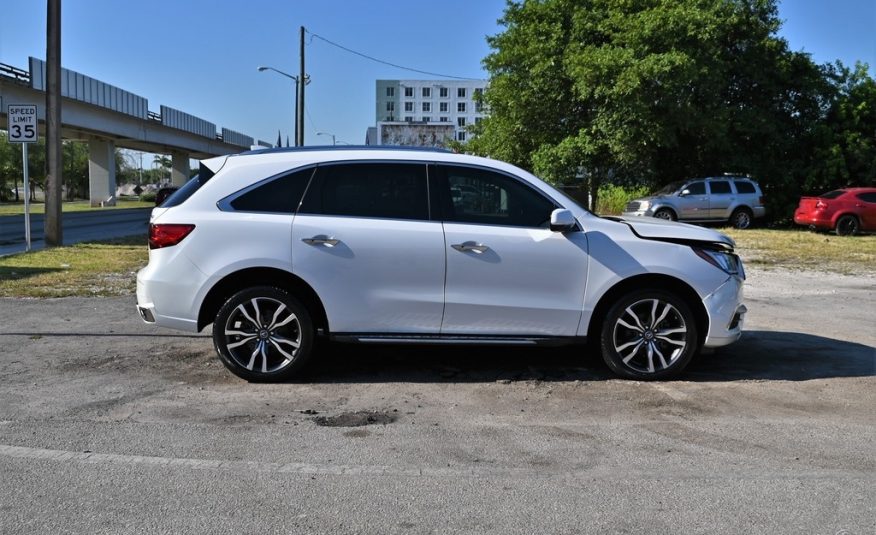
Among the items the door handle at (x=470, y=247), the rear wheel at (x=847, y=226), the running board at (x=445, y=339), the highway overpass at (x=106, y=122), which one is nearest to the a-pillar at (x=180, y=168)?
the highway overpass at (x=106, y=122)

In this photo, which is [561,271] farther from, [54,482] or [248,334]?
[54,482]

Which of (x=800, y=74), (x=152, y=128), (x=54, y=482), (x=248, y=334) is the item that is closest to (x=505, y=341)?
(x=248, y=334)

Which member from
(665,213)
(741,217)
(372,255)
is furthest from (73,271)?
(741,217)

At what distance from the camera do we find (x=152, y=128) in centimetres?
5512

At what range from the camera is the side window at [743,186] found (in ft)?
84.0

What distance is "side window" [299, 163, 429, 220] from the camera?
5.68 metres

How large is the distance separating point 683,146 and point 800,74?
537cm

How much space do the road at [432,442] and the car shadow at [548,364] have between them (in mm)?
31

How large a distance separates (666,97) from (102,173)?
1769 inches

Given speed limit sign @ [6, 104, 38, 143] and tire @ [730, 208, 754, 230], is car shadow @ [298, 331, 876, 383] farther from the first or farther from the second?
tire @ [730, 208, 754, 230]

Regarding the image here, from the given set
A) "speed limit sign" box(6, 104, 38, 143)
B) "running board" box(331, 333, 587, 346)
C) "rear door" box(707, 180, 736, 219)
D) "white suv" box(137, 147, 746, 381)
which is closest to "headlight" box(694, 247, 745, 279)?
"white suv" box(137, 147, 746, 381)

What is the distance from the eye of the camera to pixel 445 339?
5695 mm

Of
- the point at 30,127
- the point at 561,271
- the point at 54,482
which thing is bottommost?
the point at 54,482

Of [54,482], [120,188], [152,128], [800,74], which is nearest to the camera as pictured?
[54,482]
